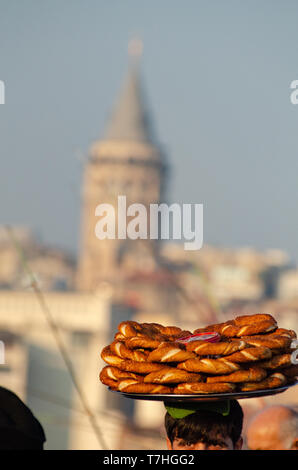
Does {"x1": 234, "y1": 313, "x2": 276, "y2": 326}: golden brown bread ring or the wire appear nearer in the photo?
{"x1": 234, "y1": 313, "x2": 276, "y2": 326}: golden brown bread ring

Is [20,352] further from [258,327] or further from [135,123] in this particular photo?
[135,123]

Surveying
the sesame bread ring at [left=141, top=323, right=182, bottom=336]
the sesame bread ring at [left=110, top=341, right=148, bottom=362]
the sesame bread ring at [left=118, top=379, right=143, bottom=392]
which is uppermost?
the sesame bread ring at [left=141, top=323, right=182, bottom=336]

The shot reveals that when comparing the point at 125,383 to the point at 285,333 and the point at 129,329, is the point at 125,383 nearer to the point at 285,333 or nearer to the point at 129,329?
the point at 129,329

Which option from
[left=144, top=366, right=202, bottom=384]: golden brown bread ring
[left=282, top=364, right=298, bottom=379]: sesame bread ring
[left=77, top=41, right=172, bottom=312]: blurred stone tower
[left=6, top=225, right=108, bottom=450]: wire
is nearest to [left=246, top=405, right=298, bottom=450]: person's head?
[left=282, top=364, right=298, bottom=379]: sesame bread ring

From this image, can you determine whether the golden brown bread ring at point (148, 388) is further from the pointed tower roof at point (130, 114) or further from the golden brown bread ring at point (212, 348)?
the pointed tower roof at point (130, 114)

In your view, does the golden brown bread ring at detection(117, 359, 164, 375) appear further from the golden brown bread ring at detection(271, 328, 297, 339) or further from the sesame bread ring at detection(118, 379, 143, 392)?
the golden brown bread ring at detection(271, 328, 297, 339)

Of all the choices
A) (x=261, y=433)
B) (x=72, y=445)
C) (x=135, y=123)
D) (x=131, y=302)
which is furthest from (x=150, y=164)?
(x=261, y=433)

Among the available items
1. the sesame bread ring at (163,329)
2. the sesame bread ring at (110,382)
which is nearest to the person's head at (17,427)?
the sesame bread ring at (110,382)
